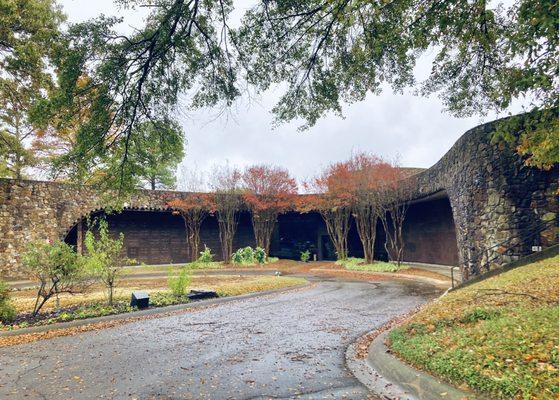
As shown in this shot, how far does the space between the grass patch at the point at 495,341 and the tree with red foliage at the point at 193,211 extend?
19.4 metres

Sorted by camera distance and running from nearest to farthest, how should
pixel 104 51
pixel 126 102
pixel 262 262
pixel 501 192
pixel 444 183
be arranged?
pixel 104 51
pixel 126 102
pixel 501 192
pixel 444 183
pixel 262 262

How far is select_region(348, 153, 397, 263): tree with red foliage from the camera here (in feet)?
70.1

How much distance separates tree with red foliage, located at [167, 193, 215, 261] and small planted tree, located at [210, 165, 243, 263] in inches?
Result: 26.9

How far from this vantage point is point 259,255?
84.5 ft

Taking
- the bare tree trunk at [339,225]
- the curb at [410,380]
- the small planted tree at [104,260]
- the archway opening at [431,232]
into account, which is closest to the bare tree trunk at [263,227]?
the bare tree trunk at [339,225]

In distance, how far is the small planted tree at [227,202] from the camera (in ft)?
82.4

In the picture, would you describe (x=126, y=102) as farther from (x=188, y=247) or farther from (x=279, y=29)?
(x=188, y=247)

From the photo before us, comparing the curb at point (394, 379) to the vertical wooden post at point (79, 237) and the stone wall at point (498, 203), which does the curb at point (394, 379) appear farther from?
the vertical wooden post at point (79, 237)

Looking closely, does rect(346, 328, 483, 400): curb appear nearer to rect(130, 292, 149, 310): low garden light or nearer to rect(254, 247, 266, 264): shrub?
rect(130, 292, 149, 310): low garden light

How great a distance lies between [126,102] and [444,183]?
13.5 m

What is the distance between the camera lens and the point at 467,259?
1291 centimetres

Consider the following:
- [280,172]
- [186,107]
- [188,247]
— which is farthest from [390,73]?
[188,247]

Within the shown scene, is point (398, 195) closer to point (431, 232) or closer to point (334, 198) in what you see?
point (431, 232)

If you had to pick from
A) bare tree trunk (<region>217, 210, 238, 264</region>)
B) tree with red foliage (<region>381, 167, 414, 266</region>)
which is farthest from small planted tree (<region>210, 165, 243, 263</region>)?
tree with red foliage (<region>381, 167, 414, 266</region>)
